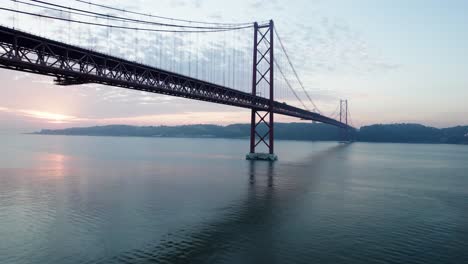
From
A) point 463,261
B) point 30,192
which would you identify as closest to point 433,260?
point 463,261

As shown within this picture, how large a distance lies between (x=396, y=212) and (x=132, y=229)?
1768 centimetres

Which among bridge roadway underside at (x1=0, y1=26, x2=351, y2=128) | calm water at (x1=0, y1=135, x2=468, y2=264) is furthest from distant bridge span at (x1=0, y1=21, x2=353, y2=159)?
calm water at (x1=0, y1=135, x2=468, y2=264)

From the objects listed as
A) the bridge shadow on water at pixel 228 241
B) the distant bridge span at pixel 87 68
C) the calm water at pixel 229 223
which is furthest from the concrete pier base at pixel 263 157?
the bridge shadow on water at pixel 228 241

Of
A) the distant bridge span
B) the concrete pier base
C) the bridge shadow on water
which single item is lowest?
the bridge shadow on water

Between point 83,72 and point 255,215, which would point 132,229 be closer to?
point 255,215

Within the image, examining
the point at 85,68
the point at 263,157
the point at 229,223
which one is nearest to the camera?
the point at 229,223

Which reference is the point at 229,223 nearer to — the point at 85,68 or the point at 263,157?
the point at 85,68

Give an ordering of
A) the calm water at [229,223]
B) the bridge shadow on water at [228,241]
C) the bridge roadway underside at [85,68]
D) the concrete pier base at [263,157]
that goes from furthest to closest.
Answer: the concrete pier base at [263,157] → the bridge roadway underside at [85,68] → the calm water at [229,223] → the bridge shadow on water at [228,241]

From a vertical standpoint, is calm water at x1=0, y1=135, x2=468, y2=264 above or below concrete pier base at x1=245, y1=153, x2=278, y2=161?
below

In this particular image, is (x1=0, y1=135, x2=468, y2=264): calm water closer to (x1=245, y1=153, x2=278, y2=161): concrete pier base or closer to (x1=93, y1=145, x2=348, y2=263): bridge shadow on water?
(x1=93, y1=145, x2=348, y2=263): bridge shadow on water

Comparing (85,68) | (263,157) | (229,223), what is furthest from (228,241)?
(263,157)

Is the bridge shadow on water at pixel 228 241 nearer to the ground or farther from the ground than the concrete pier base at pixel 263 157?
nearer to the ground

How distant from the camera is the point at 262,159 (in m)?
65.6

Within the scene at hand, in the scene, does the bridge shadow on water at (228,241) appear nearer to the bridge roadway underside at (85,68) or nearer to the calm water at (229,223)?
the calm water at (229,223)
